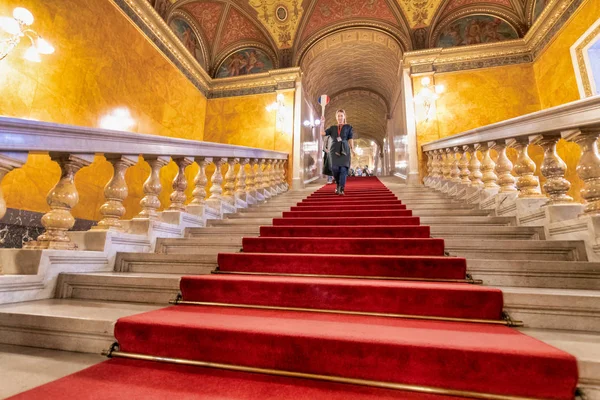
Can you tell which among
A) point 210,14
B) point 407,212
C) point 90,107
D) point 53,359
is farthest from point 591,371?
point 210,14

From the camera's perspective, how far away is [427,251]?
8.18 feet

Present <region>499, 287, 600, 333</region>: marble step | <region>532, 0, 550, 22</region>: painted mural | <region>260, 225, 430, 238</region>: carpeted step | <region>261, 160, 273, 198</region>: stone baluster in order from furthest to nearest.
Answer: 1. <region>532, 0, 550, 22</region>: painted mural
2. <region>261, 160, 273, 198</region>: stone baluster
3. <region>260, 225, 430, 238</region>: carpeted step
4. <region>499, 287, 600, 333</region>: marble step

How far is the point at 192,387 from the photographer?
45.7 inches

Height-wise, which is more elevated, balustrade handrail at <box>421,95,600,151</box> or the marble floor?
balustrade handrail at <box>421,95,600,151</box>

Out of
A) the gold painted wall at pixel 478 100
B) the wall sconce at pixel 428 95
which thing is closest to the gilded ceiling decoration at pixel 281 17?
the wall sconce at pixel 428 95

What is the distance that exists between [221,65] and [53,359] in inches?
406

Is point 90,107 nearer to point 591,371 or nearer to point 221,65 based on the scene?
point 221,65

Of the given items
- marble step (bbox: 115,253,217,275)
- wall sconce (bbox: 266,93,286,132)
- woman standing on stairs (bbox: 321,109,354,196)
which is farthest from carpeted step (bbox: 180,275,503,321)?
wall sconce (bbox: 266,93,286,132)

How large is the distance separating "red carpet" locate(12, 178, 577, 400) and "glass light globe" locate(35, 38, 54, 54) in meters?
4.57

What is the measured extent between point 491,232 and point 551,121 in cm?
103

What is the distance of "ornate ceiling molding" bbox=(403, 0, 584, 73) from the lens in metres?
7.30

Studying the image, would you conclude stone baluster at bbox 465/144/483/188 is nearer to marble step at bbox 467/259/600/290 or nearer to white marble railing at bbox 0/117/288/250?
marble step at bbox 467/259/600/290

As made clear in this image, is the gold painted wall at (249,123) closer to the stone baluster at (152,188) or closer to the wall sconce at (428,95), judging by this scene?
the wall sconce at (428,95)

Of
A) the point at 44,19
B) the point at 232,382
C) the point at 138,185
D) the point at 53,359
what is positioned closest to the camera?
the point at 232,382
